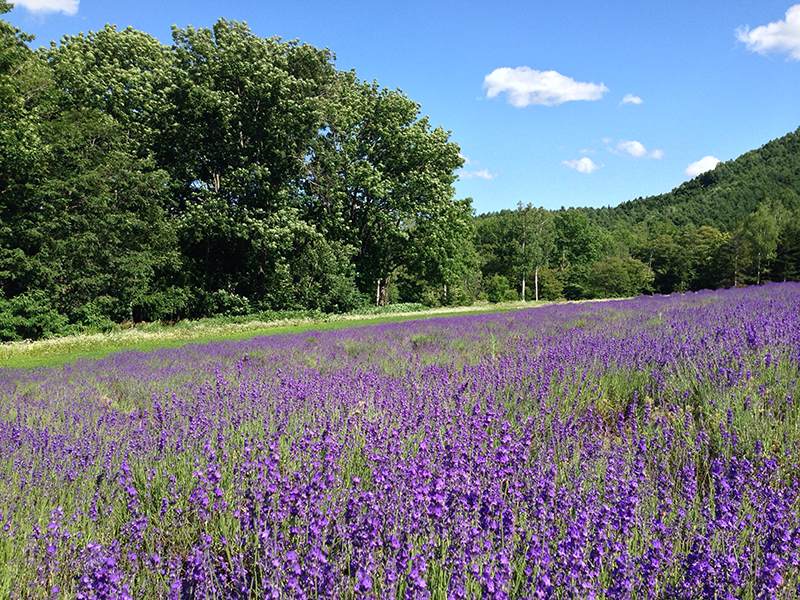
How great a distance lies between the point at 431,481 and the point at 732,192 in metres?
111

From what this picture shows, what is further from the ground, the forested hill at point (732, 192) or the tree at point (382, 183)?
the forested hill at point (732, 192)

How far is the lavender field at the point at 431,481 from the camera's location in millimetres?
1511

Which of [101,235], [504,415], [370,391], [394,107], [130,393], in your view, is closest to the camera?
[504,415]

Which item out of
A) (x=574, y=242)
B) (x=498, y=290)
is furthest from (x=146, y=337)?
(x=574, y=242)

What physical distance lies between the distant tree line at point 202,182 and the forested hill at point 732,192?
6051 cm

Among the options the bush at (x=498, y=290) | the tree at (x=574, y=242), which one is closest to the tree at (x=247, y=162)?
the bush at (x=498, y=290)

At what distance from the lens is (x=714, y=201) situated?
293 ft

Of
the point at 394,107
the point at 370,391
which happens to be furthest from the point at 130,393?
the point at 394,107

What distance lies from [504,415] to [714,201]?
109 m

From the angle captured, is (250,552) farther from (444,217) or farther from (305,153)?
(444,217)

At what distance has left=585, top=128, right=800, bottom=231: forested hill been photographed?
79188mm

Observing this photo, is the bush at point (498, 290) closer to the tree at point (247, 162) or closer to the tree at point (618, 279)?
the tree at point (618, 279)

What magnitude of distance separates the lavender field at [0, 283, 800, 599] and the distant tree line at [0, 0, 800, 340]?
1408 cm

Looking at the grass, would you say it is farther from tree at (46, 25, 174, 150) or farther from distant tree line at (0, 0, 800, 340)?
tree at (46, 25, 174, 150)
